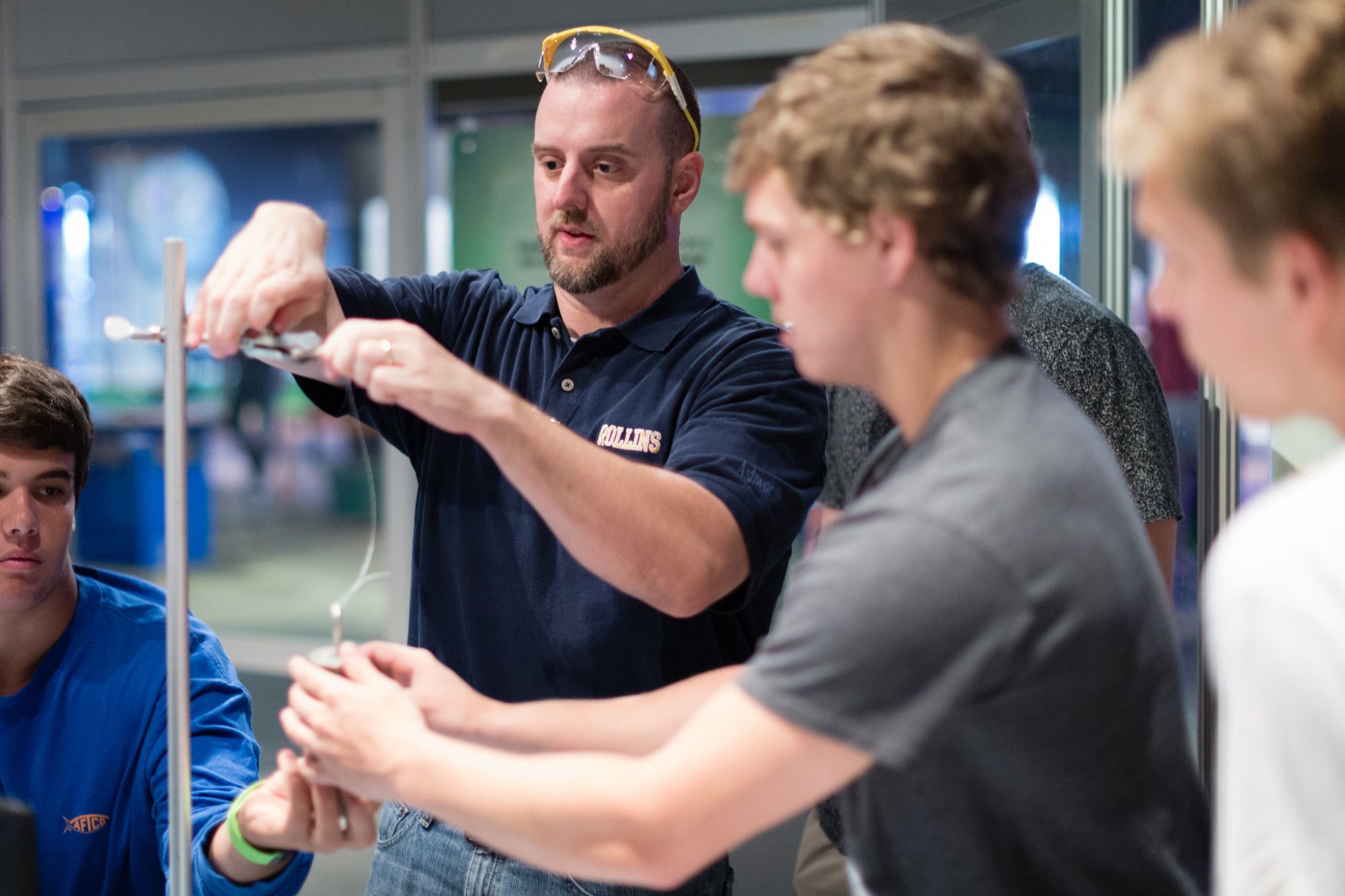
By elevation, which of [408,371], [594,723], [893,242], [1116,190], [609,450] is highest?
[1116,190]

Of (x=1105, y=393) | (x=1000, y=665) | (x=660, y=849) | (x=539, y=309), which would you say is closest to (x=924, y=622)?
(x=1000, y=665)

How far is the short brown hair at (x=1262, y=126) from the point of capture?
70 centimetres

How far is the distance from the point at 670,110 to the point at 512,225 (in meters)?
2.92

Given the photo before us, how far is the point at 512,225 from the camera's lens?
4.48 m

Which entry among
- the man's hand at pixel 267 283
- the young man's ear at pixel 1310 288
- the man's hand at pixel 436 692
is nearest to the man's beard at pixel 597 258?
the man's hand at pixel 267 283

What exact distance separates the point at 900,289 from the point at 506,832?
0.48 m

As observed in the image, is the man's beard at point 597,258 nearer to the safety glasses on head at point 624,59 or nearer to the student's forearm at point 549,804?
the safety glasses on head at point 624,59

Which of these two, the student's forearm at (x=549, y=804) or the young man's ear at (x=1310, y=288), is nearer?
the young man's ear at (x=1310, y=288)

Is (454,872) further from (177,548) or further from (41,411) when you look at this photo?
(41,411)

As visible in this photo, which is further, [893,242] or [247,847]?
[247,847]

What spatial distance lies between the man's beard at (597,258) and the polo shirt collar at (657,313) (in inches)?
2.3

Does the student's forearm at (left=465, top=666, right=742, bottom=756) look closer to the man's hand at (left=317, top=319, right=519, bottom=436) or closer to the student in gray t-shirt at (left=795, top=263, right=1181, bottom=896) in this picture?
the man's hand at (left=317, top=319, right=519, bottom=436)

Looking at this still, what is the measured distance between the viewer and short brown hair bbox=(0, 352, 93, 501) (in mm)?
1695

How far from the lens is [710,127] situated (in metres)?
4.19
